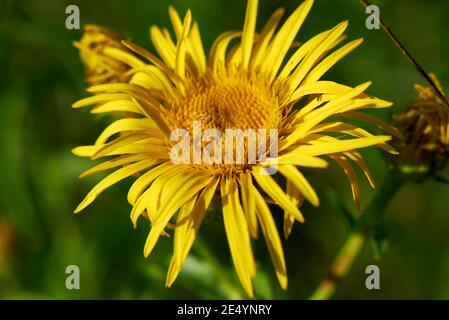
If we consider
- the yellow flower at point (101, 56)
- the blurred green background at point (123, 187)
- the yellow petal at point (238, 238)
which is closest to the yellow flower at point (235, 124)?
the yellow petal at point (238, 238)

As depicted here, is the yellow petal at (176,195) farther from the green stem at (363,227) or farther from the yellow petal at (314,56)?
the green stem at (363,227)

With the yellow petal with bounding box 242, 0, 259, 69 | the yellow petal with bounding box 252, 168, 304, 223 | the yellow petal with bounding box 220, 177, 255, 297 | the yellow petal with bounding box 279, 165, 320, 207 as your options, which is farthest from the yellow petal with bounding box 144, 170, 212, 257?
the yellow petal with bounding box 242, 0, 259, 69

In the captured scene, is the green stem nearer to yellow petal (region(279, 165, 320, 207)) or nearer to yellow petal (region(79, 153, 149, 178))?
yellow petal (region(279, 165, 320, 207))

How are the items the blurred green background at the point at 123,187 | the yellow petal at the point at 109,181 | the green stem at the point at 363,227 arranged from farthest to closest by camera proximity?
the blurred green background at the point at 123,187 → the green stem at the point at 363,227 → the yellow petal at the point at 109,181

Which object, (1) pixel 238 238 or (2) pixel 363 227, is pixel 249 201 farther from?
(2) pixel 363 227

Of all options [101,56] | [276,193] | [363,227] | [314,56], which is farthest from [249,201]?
[101,56]

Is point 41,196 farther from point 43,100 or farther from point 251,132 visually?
point 251,132

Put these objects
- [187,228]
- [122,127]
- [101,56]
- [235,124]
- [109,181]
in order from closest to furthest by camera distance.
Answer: [187,228]
[109,181]
[122,127]
[235,124]
[101,56]
